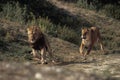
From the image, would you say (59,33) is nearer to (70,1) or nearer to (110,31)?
(110,31)

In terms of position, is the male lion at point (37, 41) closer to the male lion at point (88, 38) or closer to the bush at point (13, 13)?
the male lion at point (88, 38)

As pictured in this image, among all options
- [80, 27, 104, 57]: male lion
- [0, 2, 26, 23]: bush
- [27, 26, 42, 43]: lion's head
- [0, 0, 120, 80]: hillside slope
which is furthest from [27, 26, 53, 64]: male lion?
[0, 2, 26, 23]: bush

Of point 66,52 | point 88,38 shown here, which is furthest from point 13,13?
point 88,38

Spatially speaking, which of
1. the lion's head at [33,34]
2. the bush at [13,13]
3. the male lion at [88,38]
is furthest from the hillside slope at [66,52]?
the lion's head at [33,34]

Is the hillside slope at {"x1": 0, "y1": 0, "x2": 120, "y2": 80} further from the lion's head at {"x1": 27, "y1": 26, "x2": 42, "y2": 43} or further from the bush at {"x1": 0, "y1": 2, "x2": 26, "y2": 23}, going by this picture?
the lion's head at {"x1": 27, "y1": 26, "x2": 42, "y2": 43}

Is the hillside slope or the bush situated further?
the bush

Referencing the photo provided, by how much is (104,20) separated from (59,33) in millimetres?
4999

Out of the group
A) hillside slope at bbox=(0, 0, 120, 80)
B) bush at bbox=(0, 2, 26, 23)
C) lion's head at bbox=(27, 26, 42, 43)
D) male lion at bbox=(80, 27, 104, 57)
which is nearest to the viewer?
lion's head at bbox=(27, 26, 42, 43)

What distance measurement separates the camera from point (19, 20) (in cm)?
1681

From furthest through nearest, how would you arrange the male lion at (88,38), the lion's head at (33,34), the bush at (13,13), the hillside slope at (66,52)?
the bush at (13,13), the male lion at (88,38), the hillside slope at (66,52), the lion's head at (33,34)

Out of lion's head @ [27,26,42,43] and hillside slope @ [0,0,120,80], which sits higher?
lion's head @ [27,26,42,43]

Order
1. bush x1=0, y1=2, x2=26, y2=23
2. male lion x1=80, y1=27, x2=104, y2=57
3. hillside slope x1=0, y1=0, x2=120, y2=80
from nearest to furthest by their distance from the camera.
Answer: hillside slope x1=0, y1=0, x2=120, y2=80
male lion x1=80, y1=27, x2=104, y2=57
bush x1=0, y1=2, x2=26, y2=23

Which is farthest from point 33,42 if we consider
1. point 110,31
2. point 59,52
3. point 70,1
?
point 70,1

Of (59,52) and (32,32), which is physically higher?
(32,32)
